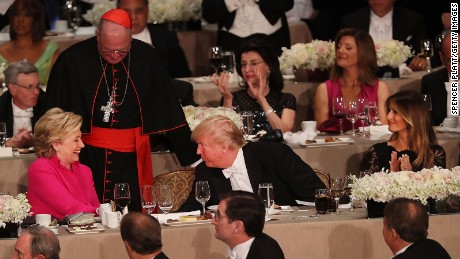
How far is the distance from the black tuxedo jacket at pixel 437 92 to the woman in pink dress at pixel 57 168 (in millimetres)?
3396

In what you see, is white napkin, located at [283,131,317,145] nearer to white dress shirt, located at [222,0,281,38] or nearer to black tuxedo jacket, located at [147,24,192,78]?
black tuxedo jacket, located at [147,24,192,78]

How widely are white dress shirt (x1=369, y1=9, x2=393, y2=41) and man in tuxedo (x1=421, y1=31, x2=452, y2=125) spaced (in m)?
1.68

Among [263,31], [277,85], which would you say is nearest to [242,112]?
[277,85]

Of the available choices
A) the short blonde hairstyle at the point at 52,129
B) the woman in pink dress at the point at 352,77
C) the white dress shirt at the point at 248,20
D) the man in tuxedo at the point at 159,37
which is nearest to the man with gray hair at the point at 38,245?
Answer: the short blonde hairstyle at the point at 52,129

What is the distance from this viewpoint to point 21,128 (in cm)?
1014

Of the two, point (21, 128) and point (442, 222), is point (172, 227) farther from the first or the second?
point (21, 128)

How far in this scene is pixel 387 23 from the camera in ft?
41.3

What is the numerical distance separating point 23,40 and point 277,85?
8.19 feet

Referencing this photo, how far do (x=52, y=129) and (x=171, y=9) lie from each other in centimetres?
499

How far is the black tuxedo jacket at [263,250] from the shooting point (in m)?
6.96

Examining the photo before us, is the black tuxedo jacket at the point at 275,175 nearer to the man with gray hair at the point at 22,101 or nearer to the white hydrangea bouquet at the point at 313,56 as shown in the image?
the man with gray hair at the point at 22,101

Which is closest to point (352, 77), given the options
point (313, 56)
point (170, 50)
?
point (313, 56)

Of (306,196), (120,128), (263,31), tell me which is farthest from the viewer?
(263,31)

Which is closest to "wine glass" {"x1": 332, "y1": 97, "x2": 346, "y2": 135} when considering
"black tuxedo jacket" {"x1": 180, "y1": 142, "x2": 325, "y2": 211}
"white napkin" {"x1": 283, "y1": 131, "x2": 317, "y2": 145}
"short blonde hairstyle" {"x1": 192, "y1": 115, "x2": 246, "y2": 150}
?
"white napkin" {"x1": 283, "y1": 131, "x2": 317, "y2": 145}
